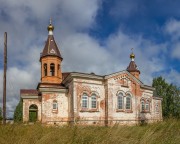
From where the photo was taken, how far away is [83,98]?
894 inches

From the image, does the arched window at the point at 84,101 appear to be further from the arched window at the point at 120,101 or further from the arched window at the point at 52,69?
the arched window at the point at 52,69

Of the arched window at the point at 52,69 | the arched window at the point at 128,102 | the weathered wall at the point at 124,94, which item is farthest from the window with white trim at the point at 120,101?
the arched window at the point at 52,69

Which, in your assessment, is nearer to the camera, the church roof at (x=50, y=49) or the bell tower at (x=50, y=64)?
the bell tower at (x=50, y=64)

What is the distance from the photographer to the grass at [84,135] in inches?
229

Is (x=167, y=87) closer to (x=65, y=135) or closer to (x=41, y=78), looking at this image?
(x=41, y=78)

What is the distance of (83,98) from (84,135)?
660 inches

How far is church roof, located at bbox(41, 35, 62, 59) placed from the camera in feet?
89.2

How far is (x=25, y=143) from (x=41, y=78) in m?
22.0

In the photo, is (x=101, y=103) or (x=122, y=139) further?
(x=101, y=103)

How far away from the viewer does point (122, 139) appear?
19.6ft

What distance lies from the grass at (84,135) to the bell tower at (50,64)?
19.8 metres

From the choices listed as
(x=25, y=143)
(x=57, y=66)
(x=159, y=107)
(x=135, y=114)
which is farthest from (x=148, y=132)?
(x=159, y=107)

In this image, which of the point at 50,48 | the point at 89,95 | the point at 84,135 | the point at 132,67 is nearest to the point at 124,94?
the point at 89,95

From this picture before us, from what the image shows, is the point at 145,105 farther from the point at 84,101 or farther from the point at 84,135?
the point at 84,135
